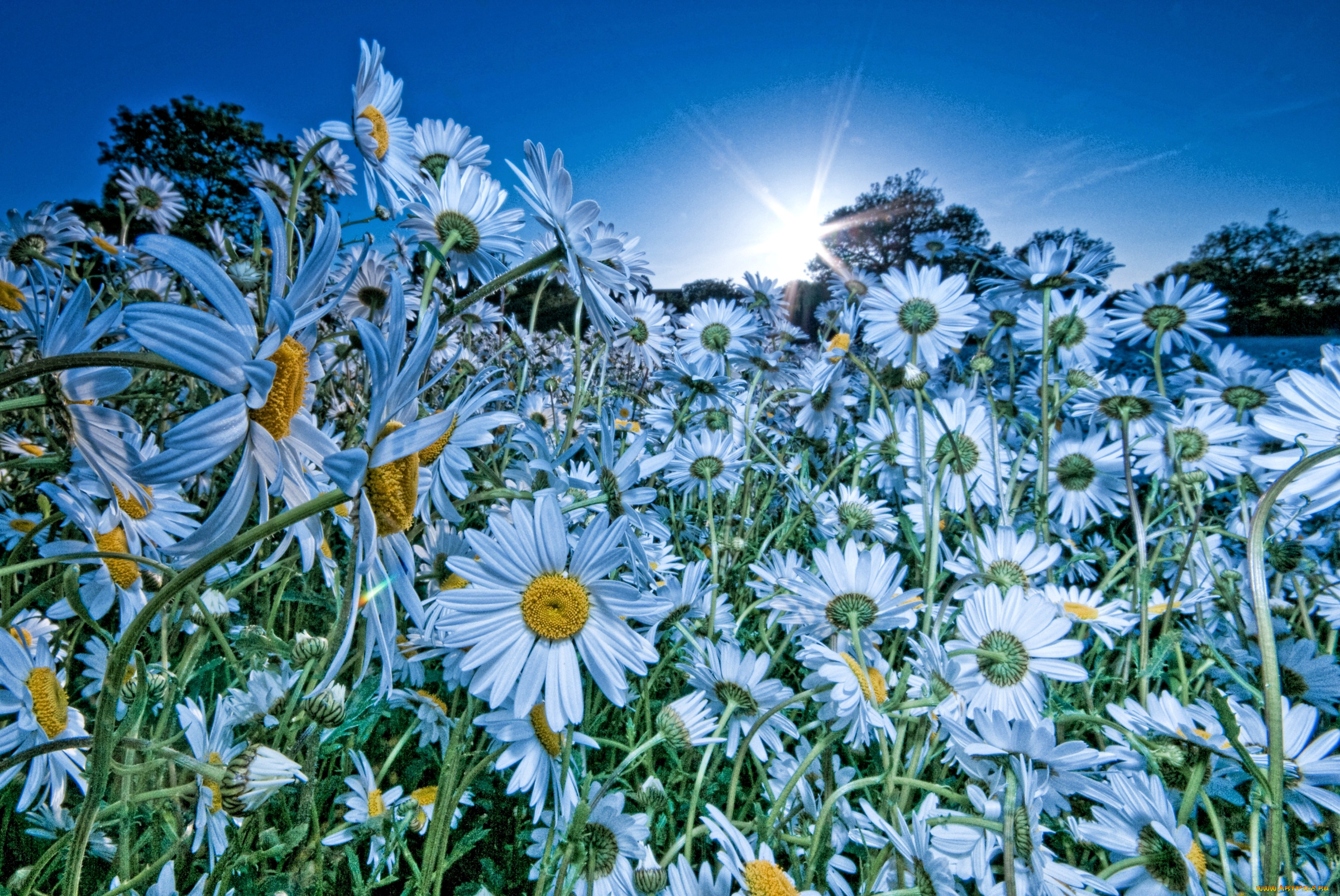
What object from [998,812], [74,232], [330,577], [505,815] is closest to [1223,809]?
[998,812]

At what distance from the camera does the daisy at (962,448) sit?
1722mm

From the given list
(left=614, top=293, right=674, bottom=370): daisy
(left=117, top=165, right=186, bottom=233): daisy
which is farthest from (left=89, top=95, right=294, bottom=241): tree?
(left=614, top=293, right=674, bottom=370): daisy

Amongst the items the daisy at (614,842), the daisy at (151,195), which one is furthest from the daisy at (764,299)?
the daisy at (151,195)

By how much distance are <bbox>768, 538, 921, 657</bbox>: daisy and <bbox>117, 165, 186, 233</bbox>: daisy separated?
357 centimetres

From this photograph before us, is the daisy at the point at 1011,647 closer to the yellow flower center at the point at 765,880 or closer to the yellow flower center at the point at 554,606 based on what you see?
the yellow flower center at the point at 765,880

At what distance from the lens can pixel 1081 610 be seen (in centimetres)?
135

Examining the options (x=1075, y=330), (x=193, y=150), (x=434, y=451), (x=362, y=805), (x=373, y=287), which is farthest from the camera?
(x=193, y=150)

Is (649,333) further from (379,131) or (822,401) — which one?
(379,131)

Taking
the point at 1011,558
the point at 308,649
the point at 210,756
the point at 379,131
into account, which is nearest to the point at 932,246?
the point at 1011,558

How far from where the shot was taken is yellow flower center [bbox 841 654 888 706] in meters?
0.83

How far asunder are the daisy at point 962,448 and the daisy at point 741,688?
2.91 feet

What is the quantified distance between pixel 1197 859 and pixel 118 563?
1.54 meters

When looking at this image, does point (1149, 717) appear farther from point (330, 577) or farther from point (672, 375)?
point (672, 375)

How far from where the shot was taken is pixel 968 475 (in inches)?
72.2
